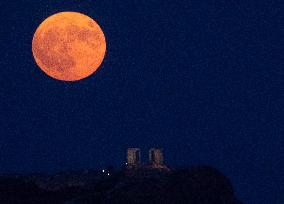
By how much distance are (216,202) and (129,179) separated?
13.9 meters

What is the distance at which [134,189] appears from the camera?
94.9 meters

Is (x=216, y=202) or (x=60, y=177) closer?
(x=216, y=202)

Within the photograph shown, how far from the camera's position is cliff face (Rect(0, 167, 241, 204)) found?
93.4 metres

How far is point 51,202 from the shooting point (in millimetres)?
99562

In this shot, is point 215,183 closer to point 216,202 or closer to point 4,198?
point 216,202

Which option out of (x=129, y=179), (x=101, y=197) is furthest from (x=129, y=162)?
(x=101, y=197)

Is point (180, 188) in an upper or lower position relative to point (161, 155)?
lower

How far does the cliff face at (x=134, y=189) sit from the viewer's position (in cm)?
9344

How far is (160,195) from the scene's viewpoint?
93.2 m

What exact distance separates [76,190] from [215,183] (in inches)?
867

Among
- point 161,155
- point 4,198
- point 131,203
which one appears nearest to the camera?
point 131,203

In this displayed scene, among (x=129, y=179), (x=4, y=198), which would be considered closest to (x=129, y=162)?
(x=129, y=179)

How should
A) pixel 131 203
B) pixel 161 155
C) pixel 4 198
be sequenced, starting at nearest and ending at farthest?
pixel 131 203, pixel 4 198, pixel 161 155

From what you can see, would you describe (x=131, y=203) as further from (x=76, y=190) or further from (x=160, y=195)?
(x=76, y=190)
